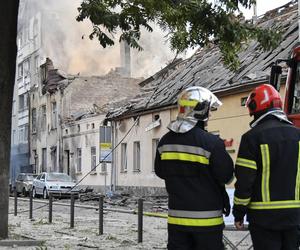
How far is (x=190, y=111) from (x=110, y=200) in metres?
22.8

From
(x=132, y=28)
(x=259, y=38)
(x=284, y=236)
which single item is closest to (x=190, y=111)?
(x=284, y=236)

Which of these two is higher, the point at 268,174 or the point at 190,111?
the point at 190,111

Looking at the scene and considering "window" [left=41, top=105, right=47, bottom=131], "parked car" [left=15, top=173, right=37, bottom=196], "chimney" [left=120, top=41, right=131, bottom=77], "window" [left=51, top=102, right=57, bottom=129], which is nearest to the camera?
"parked car" [left=15, top=173, right=37, bottom=196]

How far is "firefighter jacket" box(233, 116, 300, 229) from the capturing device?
4.82m

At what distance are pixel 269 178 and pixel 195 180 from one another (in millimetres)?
612

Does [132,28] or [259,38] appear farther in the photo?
[132,28]

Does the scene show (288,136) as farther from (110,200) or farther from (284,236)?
(110,200)

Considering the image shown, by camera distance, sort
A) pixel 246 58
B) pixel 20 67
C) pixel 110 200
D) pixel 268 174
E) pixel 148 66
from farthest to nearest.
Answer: pixel 20 67 < pixel 148 66 < pixel 110 200 < pixel 246 58 < pixel 268 174

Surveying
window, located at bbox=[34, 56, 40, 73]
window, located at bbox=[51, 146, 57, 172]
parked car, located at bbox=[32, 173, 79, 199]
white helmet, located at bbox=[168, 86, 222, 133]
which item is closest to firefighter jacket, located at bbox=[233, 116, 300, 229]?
white helmet, located at bbox=[168, 86, 222, 133]

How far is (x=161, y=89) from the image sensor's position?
1222 inches

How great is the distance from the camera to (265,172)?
485cm

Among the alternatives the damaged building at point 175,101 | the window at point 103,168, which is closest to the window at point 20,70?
the damaged building at point 175,101

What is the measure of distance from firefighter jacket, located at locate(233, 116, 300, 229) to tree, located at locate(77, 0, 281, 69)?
17.5 ft

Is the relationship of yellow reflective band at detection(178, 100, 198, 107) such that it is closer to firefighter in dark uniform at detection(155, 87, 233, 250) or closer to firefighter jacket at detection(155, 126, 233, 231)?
firefighter in dark uniform at detection(155, 87, 233, 250)
